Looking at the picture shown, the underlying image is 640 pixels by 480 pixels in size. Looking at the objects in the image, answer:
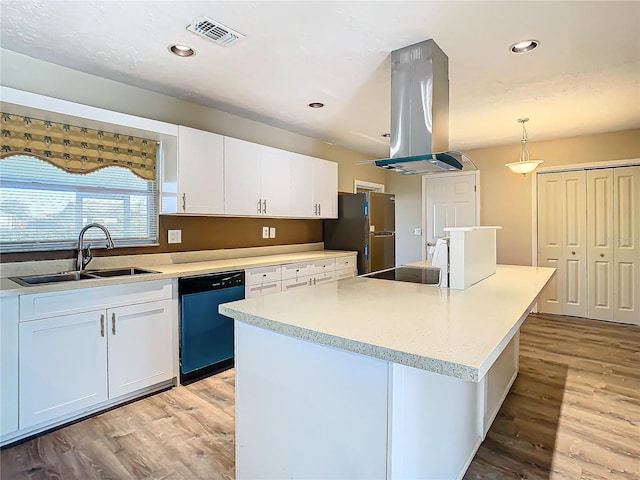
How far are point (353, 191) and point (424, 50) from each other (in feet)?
10.8

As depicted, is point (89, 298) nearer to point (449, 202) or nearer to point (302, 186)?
point (302, 186)

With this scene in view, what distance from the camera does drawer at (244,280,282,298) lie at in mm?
3149

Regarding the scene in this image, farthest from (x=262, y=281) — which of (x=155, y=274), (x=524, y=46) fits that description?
(x=524, y=46)

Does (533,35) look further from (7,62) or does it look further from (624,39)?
(7,62)

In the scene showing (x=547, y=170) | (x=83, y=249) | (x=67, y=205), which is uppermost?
(x=547, y=170)

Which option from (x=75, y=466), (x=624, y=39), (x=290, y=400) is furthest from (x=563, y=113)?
(x=75, y=466)

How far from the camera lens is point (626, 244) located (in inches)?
170

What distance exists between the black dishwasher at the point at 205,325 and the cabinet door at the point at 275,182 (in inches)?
36.9

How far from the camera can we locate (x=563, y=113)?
360cm

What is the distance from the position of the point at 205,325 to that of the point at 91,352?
0.79 meters

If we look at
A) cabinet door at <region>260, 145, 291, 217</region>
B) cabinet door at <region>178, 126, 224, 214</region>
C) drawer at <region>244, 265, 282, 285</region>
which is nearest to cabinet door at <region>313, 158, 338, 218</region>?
cabinet door at <region>260, 145, 291, 217</region>

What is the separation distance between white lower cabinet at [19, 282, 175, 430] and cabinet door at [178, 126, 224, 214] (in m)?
0.79

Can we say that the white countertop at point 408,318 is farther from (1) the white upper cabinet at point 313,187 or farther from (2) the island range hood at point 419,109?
(1) the white upper cabinet at point 313,187

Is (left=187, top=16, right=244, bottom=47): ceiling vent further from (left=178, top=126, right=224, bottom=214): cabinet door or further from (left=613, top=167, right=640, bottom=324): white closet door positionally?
(left=613, top=167, right=640, bottom=324): white closet door
